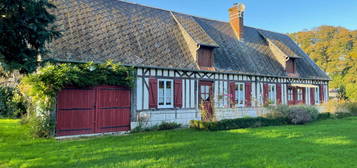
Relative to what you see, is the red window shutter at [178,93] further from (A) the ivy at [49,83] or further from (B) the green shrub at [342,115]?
(B) the green shrub at [342,115]

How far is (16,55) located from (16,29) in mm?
581

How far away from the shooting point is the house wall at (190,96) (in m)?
10.2

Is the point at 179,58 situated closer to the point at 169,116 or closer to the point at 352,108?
the point at 169,116

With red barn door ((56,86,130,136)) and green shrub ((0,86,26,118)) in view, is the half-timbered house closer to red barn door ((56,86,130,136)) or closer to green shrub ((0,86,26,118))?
red barn door ((56,86,130,136))

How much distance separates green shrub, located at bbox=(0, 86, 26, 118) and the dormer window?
8.08 meters

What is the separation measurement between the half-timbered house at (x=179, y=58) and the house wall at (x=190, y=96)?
0.04m

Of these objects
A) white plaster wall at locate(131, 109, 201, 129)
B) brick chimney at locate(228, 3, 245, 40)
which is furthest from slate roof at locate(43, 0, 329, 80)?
white plaster wall at locate(131, 109, 201, 129)

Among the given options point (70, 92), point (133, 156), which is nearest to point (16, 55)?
point (70, 92)

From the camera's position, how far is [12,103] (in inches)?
469

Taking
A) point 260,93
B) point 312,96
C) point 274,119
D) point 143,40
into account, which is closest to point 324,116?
point 260,93

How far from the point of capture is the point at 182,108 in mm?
11359

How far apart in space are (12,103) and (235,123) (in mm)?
10156

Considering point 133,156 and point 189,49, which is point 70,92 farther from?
point 189,49

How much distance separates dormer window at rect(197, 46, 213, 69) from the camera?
12.3 m
